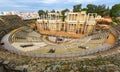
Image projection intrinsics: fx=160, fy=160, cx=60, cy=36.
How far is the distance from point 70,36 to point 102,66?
24210mm

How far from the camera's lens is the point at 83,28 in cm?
4269

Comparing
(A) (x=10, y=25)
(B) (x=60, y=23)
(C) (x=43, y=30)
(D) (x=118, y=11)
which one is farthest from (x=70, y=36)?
(D) (x=118, y=11)

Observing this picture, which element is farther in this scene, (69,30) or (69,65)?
(69,30)

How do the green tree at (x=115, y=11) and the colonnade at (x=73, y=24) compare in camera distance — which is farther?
the green tree at (x=115, y=11)

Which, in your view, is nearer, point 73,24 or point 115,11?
point 73,24

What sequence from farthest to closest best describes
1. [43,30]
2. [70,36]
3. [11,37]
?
[43,30]
[70,36]
[11,37]

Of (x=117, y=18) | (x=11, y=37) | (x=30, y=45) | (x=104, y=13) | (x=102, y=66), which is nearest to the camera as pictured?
(x=102, y=66)

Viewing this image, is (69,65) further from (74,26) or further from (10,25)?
(10,25)

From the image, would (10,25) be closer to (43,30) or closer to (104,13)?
(43,30)

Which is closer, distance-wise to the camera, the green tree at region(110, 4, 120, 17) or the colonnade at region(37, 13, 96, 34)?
the colonnade at region(37, 13, 96, 34)

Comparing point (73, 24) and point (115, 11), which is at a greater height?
point (115, 11)

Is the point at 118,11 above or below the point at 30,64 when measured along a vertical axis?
above

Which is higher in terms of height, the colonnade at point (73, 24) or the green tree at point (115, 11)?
the green tree at point (115, 11)

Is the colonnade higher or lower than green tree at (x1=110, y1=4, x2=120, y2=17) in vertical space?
lower
